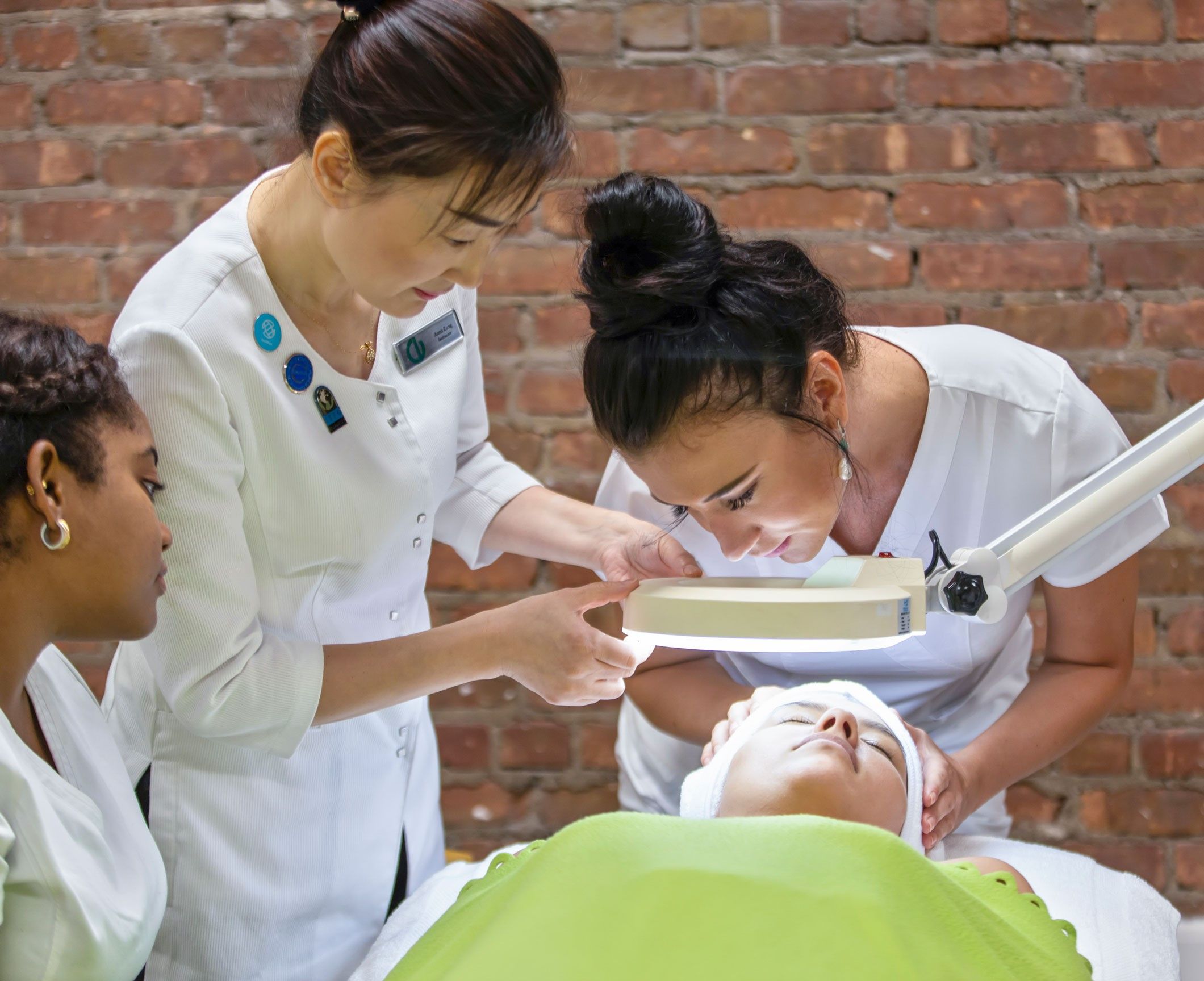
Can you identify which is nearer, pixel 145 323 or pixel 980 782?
pixel 145 323

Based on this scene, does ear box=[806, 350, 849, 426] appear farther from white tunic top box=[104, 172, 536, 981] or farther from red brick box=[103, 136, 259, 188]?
red brick box=[103, 136, 259, 188]

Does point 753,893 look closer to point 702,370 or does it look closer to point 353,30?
point 702,370

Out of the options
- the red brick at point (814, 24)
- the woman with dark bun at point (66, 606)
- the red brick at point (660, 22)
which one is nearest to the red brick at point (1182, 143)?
the red brick at point (814, 24)

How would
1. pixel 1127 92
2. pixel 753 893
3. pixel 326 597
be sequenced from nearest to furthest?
pixel 753 893 < pixel 326 597 < pixel 1127 92

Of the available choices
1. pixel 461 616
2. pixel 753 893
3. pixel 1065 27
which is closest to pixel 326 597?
pixel 753 893

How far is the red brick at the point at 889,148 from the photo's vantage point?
1.86 m

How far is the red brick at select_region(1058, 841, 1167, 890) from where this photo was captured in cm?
198

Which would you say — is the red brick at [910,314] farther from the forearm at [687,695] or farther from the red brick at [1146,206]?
the forearm at [687,695]

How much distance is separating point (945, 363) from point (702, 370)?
0.37 meters

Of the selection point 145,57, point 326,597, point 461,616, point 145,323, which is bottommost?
point 461,616

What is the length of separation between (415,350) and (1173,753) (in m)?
1.46

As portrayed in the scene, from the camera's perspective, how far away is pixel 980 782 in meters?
1.42

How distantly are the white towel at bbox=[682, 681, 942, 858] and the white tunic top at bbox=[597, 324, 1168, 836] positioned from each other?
7 centimetres

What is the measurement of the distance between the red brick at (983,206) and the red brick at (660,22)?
1.44 ft
